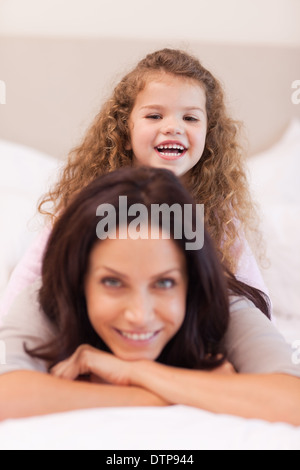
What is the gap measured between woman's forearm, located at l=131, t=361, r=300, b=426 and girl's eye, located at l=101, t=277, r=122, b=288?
0.13 meters

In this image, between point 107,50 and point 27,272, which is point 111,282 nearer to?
point 27,272

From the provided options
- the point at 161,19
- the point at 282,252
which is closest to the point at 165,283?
the point at 282,252

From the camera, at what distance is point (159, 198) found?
860 mm

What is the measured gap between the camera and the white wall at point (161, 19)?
2182mm

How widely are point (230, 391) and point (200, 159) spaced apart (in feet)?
2.17

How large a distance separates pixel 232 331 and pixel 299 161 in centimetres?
131

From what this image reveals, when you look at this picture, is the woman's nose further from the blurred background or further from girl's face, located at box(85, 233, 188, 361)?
the blurred background

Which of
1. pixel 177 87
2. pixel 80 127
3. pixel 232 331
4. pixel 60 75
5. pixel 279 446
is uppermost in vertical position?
pixel 60 75

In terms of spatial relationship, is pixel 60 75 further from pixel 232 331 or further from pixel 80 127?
pixel 232 331

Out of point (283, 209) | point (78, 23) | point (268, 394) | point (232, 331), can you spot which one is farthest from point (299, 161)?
point (268, 394)

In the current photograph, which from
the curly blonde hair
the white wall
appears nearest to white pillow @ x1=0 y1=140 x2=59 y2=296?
the curly blonde hair

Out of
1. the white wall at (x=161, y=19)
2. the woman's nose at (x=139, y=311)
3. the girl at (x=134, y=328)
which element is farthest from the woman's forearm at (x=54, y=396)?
the white wall at (x=161, y=19)

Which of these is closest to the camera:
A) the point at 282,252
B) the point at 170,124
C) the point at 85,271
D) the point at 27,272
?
the point at 85,271

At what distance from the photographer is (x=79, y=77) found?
7.27 ft
